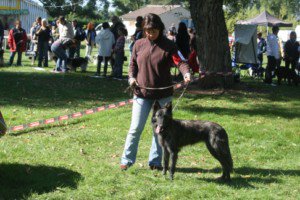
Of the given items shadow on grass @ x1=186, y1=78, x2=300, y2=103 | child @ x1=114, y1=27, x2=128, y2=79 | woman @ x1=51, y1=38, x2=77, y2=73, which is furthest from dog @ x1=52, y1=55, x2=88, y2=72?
shadow on grass @ x1=186, y1=78, x2=300, y2=103

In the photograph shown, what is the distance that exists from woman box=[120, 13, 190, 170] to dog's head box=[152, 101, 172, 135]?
395mm

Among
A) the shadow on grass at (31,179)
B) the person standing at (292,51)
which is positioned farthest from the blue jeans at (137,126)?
the person standing at (292,51)

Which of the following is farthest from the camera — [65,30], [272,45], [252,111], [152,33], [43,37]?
[43,37]

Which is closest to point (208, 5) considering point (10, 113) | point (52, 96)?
point (52, 96)

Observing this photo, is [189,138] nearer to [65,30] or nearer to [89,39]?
[65,30]

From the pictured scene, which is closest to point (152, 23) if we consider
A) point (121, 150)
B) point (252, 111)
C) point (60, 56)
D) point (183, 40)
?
point (121, 150)

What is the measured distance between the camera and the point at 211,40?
1356 centimetres

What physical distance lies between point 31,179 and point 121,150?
2.00 meters

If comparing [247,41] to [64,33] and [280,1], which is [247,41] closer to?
[64,33]

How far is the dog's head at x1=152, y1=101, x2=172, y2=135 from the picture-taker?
18.5 ft

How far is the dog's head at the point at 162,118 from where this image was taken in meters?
5.65

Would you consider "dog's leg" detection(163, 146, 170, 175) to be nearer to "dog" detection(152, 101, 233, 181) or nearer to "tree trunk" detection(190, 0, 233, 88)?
"dog" detection(152, 101, 233, 181)

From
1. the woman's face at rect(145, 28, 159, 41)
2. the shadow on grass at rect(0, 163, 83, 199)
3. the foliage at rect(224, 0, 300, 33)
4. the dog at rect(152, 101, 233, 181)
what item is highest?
the foliage at rect(224, 0, 300, 33)

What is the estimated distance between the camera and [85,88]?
13.9 meters
